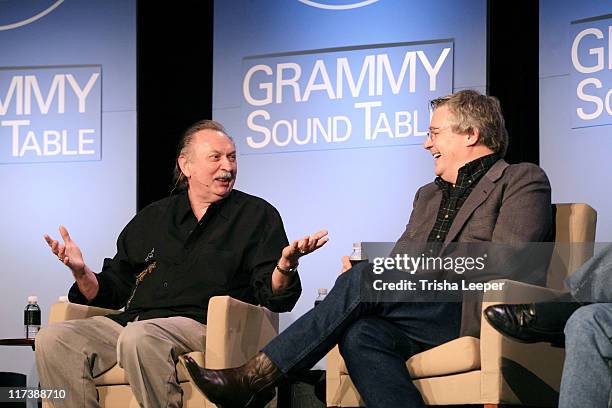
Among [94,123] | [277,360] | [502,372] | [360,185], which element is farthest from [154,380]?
[94,123]

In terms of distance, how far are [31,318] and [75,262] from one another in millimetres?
1503

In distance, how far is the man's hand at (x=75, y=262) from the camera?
3.71 m

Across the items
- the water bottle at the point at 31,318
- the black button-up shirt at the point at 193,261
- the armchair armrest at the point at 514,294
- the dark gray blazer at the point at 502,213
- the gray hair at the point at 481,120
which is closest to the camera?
the armchair armrest at the point at 514,294

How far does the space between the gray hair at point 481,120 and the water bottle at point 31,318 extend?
100 inches

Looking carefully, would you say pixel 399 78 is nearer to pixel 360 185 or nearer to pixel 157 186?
pixel 360 185

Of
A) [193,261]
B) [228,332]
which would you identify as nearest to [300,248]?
[228,332]

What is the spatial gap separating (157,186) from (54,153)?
0.58m

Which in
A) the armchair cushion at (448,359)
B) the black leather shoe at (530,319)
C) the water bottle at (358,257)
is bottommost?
the armchair cushion at (448,359)

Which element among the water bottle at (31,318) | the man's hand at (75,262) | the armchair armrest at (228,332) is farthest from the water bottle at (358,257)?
the water bottle at (31,318)

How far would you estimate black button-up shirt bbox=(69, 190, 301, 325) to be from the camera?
3771 millimetres

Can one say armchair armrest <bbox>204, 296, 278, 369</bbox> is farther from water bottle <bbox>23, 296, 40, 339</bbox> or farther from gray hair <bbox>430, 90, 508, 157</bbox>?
water bottle <bbox>23, 296, 40, 339</bbox>

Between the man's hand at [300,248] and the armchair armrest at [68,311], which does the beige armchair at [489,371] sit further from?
the armchair armrest at [68,311]

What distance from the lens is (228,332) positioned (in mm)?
3451

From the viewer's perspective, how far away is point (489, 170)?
11.7 ft
